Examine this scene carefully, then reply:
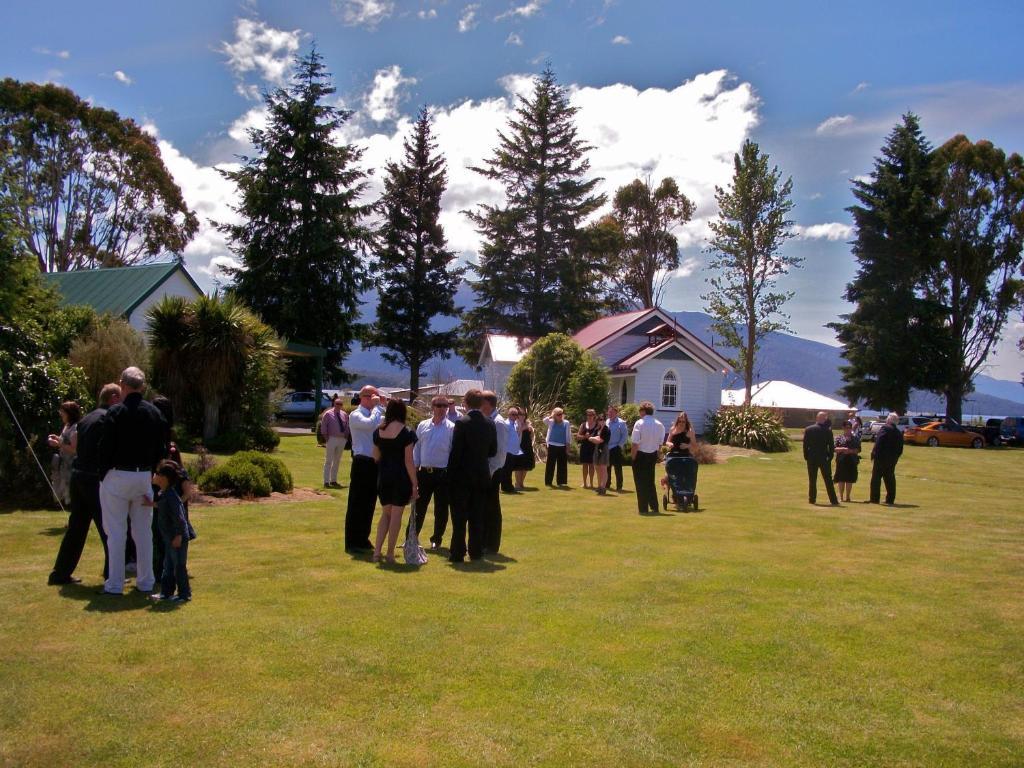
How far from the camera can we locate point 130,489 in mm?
6641

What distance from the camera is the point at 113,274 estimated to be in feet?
102

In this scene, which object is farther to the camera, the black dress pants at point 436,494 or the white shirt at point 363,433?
the white shirt at point 363,433

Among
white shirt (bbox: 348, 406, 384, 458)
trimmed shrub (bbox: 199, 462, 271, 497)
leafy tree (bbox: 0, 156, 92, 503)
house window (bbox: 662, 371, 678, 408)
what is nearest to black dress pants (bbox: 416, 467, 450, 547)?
white shirt (bbox: 348, 406, 384, 458)

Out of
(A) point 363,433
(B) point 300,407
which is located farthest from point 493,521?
(B) point 300,407

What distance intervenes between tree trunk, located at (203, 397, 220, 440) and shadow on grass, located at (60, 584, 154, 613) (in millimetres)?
15240

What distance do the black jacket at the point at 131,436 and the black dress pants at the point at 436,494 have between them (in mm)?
3122

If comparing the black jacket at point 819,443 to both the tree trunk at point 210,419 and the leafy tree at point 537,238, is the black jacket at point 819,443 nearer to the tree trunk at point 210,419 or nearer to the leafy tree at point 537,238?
the tree trunk at point 210,419

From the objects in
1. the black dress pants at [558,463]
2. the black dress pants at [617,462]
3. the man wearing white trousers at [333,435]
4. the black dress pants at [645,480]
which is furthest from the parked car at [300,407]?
the black dress pants at [645,480]

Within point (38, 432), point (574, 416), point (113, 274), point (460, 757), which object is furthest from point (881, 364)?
point (460, 757)

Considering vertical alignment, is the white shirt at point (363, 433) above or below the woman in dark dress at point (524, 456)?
above

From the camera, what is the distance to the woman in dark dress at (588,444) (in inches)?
654

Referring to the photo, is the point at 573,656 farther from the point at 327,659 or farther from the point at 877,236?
the point at 877,236

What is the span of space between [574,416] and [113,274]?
18.6 metres

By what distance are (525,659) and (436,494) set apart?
4043 mm
